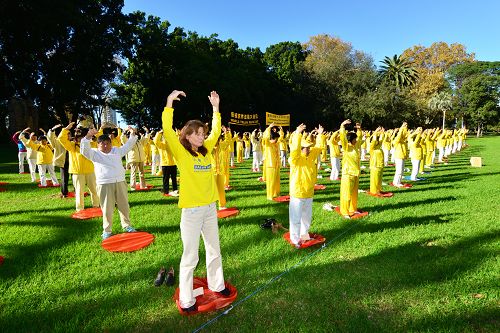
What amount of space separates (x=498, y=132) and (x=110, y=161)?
315 feet

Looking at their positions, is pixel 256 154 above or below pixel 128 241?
above

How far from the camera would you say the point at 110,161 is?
6789 mm

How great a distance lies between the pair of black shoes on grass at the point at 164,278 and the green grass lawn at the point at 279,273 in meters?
0.10

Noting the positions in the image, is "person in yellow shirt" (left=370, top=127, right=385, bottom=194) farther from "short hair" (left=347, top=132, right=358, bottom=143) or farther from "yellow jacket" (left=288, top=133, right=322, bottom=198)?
"yellow jacket" (left=288, top=133, right=322, bottom=198)

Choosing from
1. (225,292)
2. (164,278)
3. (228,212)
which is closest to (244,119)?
(228,212)

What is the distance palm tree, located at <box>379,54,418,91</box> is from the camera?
190 ft

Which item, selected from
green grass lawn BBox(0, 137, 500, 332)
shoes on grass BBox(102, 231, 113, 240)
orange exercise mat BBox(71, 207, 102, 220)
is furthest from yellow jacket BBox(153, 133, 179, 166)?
shoes on grass BBox(102, 231, 113, 240)

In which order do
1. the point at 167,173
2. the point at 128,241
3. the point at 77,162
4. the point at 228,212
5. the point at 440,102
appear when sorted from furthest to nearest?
→ the point at 440,102, the point at 167,173, the point at 228,212, the point at 77,162, the point at 128,241

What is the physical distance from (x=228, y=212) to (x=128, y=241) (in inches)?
113

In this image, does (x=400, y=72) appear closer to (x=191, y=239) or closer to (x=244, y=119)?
(x=244, y=119)

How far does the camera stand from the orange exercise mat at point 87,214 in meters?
8.34

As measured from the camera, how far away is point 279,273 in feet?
17.0

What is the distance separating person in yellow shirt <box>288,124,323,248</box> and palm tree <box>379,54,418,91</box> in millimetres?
57959

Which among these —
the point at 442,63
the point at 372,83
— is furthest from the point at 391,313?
the point at 442,63
